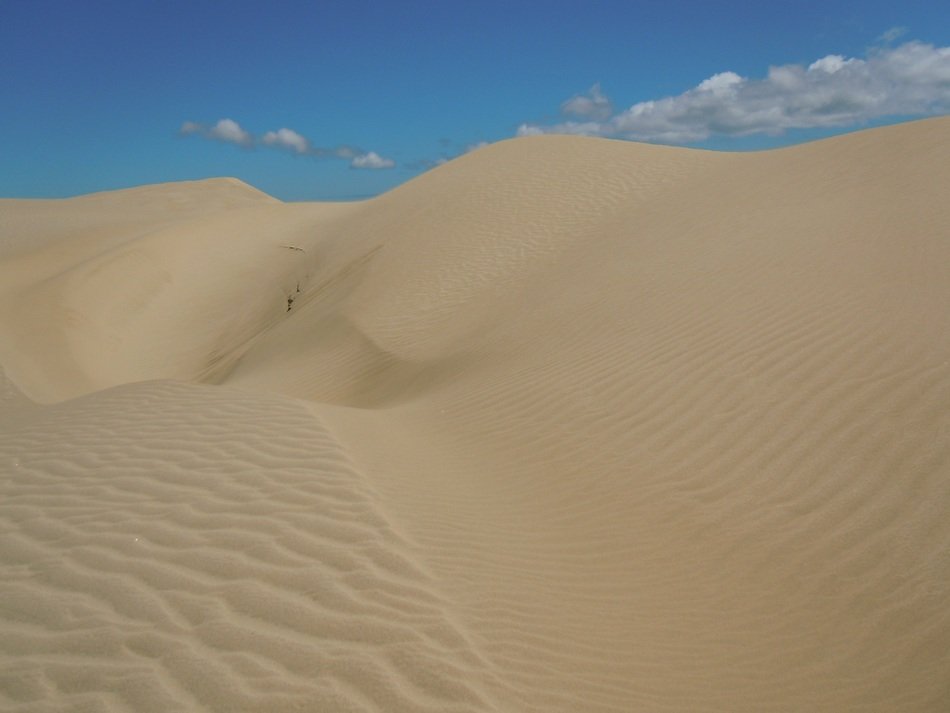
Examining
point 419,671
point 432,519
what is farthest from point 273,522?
point 419,671

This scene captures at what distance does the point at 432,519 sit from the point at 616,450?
1.79 metres

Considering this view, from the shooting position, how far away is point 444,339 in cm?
1046

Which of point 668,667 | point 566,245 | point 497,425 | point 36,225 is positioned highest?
point 36,225

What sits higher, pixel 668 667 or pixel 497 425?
pixel 497 425

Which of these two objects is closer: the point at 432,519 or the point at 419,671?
the point at 419,671

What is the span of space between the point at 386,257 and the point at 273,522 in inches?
455

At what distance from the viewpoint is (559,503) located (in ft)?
16.0

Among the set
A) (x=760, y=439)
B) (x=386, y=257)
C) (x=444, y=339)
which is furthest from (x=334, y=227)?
(x=760, y=439)

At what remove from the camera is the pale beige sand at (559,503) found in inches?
115

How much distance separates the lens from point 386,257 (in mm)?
14945

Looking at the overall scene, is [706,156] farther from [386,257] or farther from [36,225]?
[36,225]

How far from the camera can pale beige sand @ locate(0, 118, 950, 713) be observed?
9.59ft

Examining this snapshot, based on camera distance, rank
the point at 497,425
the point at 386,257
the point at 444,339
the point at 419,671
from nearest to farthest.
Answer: the point at 419,671, the point at 497,425, the point at 444,339, the point at 386,257

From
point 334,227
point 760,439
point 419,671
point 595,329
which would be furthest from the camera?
point 334,227
